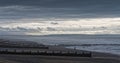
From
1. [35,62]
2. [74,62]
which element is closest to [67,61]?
[74,62]

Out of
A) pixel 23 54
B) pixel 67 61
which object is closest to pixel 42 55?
pixel 23 54

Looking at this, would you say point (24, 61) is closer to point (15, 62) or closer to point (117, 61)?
point (15, 62)

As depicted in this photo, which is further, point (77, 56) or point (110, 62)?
point (77, 56)

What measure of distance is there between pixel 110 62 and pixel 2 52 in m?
24.8

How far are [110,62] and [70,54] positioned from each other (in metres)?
15.0

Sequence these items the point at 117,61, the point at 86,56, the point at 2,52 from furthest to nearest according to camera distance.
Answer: the point at 2,52 → the point at 86,56 → the point at 117,61

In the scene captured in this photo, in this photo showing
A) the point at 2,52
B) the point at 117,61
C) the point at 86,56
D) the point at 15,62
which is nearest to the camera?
the point at 15,62

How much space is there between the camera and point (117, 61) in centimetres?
6631

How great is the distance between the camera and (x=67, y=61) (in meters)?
63.5

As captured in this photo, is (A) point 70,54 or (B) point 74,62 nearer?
(B) point 74,62

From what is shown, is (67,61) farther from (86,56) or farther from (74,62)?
(86,56)

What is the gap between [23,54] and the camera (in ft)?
258

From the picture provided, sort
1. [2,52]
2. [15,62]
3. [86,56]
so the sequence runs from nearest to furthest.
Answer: [15,62], [86,56], [2,52]

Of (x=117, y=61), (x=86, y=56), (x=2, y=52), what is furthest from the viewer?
(x=2, y=52)
